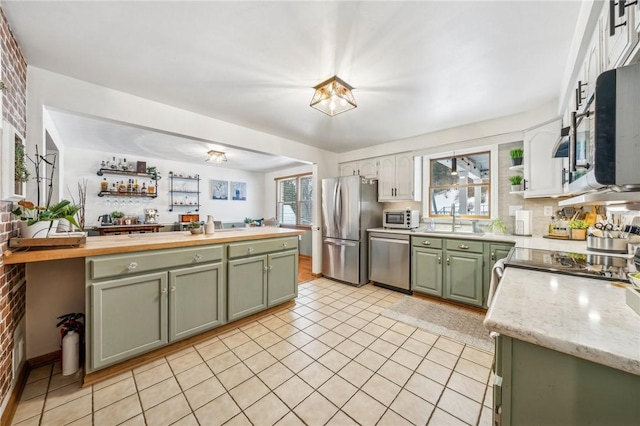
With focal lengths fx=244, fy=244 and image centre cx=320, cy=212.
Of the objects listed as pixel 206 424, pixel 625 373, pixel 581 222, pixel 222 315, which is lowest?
pixel 206 424

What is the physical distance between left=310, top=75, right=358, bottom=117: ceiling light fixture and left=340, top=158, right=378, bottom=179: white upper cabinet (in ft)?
6.85

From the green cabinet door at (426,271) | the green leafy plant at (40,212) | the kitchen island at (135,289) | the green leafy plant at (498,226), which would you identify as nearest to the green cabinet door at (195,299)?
the kitchen island at (135,289)

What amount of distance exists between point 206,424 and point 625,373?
1.85 metres

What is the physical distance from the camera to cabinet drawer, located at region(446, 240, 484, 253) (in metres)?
2.90

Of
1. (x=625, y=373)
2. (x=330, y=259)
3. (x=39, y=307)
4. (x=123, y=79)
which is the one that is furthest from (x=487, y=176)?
(x=39, y=307)

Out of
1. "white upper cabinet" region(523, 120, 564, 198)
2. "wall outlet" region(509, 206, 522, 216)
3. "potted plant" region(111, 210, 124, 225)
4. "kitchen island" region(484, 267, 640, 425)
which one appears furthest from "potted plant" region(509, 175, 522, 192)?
"potted plant" region(111, 210, 124, 225)

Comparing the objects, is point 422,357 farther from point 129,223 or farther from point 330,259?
Result: point 129,223

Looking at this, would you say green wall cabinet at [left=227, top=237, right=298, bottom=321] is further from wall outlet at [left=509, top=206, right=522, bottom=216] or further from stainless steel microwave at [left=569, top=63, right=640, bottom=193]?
wall outlet at [left=509, top=206, right=522, bottom=216]

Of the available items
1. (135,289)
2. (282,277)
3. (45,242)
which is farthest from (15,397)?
(282,277)

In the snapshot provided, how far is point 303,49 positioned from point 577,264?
2.33 m

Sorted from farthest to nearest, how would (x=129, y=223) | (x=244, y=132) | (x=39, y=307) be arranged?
(x=129, y=223) → (x=244, y=132) → (x=39, y=307)

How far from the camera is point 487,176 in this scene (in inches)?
137

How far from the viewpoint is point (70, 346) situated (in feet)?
5.89

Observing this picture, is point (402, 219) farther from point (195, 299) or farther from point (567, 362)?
point (567, 362)
